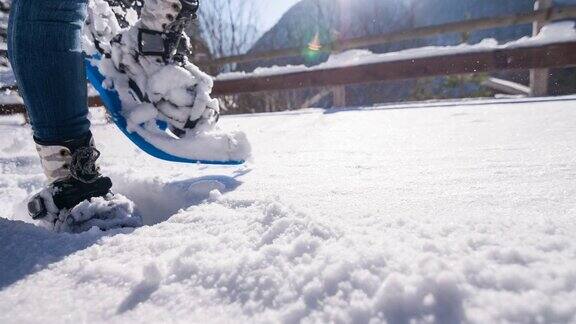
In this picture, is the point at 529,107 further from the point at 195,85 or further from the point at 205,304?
the point at 205,304

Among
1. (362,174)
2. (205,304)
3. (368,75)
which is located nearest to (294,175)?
(362,174)

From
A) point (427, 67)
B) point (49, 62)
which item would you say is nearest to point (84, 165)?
point (49, 62)

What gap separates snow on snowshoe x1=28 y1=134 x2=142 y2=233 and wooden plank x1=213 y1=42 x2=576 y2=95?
2.74 meters

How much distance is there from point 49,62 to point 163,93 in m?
0.36

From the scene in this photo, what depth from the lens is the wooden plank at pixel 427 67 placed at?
2809 mm

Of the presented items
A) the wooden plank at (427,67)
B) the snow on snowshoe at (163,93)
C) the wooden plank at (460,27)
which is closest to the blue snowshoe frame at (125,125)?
the snow on snowshoe at (163,93)

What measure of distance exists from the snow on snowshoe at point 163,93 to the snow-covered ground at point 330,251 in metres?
0.13

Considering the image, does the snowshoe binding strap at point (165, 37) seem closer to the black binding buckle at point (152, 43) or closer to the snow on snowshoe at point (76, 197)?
the black binding buckle at point (152, 43)

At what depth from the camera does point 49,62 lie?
766 mm

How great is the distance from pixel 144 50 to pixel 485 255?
1066 millimetres

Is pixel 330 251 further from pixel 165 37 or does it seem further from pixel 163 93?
pixel 165 37

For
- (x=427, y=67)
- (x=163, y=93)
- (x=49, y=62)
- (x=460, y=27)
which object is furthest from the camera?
(x=460, y=27)

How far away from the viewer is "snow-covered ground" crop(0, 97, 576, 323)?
384 millimetres

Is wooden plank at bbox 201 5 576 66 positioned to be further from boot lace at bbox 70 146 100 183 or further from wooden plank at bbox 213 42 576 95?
boot lace at bbox 70 146 100 183
